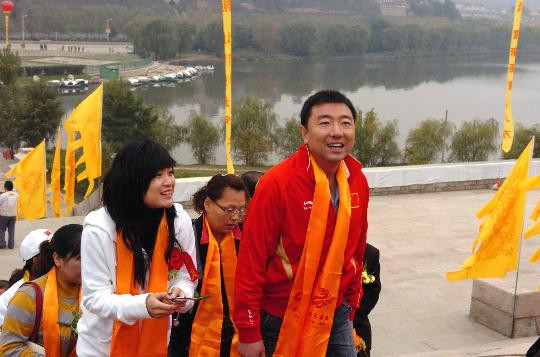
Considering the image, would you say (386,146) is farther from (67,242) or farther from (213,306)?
(67,242)

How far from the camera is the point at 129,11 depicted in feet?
247

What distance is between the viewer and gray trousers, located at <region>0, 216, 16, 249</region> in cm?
704

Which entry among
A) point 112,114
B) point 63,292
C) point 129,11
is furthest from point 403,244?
point 129,11

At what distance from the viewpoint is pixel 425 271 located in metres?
6.66

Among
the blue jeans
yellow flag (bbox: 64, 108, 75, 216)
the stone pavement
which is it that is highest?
the blue jeans

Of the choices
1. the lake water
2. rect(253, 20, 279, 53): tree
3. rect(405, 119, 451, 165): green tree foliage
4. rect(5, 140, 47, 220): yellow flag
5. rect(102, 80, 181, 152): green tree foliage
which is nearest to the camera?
rect(5, 140, 47, 220): yellow flag

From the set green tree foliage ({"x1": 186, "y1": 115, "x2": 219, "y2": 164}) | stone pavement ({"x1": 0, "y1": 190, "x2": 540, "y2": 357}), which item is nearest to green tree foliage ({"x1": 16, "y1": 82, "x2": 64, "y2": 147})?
green tree foliage ({"x1": 186, "y1": 115, "x2": 219, "y2": 164})

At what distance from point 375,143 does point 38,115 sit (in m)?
12.5

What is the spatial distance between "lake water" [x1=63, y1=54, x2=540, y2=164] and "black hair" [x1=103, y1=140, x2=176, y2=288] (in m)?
24.9

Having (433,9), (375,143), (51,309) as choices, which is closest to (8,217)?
(51,309)

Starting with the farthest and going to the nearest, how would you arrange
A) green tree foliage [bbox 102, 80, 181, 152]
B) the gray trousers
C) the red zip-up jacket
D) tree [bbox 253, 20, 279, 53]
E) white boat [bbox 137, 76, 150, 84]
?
1. tree [bbox 253, 20, 279, 53]
2. white boat [bbox 137, 76, 150, 84]
3. green tree foliage [bbox 102, 80, 181, 152]
4. the gray trousers
5. the red zip-up jacket

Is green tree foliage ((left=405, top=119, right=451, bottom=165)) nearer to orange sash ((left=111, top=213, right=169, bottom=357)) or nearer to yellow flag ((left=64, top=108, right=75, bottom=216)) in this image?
yellow flag ((left=64, top=108, right=75, bottom=216))

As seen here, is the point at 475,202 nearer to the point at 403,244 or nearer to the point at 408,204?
the point at 408,204

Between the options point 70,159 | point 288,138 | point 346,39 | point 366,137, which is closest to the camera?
point 70,159
